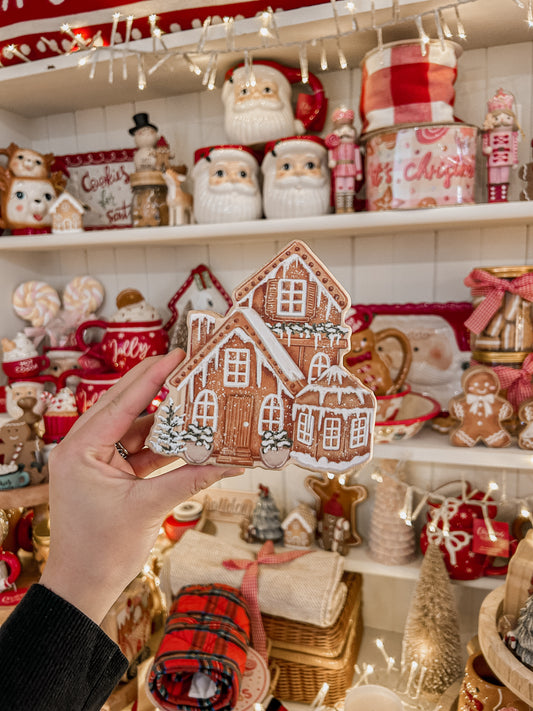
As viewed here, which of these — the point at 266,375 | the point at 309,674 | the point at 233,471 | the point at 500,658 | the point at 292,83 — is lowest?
the point at 309,674

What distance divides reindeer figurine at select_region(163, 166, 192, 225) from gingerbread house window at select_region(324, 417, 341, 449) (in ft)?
2.35

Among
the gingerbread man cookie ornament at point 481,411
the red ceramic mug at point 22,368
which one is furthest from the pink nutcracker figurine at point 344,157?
the red ceramic mug at point 22,368

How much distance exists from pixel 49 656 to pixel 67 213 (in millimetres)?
1005

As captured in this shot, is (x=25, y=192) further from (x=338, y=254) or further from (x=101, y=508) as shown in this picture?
(x=101, y=508)

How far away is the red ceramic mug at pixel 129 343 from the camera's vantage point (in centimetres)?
119

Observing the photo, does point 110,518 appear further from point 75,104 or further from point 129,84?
point 75,104

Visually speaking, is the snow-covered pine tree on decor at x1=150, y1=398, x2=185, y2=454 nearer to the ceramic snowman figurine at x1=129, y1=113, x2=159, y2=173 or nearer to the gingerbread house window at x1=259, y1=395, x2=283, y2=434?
the gingerbread house window at x1=259, y1=395, x2=283, y2=434

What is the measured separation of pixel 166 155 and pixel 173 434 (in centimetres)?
79

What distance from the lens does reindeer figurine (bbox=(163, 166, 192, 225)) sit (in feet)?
3.77

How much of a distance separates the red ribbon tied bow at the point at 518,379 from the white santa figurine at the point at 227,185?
597mm

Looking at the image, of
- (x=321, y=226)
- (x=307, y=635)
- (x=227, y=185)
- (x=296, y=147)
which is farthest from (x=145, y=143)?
(x=307, y=635)

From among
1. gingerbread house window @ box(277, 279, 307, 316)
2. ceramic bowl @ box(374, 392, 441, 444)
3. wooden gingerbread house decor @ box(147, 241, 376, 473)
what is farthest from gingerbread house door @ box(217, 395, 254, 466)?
ceramic bowl @ box(374, 392, 441, 444)

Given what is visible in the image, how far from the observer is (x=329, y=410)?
2.04ft

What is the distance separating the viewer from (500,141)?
36.9 inches
